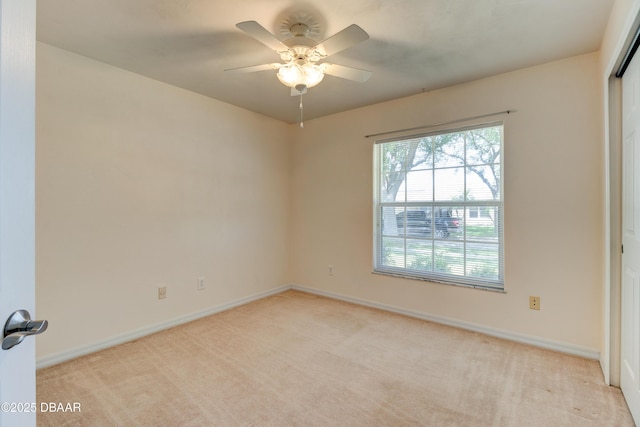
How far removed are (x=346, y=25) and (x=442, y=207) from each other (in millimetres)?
1948

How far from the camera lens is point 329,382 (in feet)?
6.52

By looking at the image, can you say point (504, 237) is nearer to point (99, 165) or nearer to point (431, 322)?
point (431, 322)

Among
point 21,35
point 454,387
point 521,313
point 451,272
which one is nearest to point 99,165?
point 21,35

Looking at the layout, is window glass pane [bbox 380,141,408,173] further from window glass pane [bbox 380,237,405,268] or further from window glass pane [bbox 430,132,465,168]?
window glass pane [bbox 380,237,405,268]

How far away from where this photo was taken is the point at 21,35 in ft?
2.04

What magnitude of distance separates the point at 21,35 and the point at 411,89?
2.97 m

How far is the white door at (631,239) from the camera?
5.29 feet

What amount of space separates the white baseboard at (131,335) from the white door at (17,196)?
2138 mm

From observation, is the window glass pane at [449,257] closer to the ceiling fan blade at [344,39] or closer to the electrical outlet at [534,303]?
the electrical outlet at [534,303]

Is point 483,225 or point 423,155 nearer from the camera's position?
point 483,225

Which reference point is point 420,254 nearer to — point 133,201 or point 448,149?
point 448,149

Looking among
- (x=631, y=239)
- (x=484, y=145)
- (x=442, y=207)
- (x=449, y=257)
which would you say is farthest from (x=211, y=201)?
(x=631, y=239)

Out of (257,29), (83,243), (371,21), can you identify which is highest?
(371,21)

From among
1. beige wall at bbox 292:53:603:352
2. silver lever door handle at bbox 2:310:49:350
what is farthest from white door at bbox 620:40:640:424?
silver lever door handle at bbox 2:310:49:350
